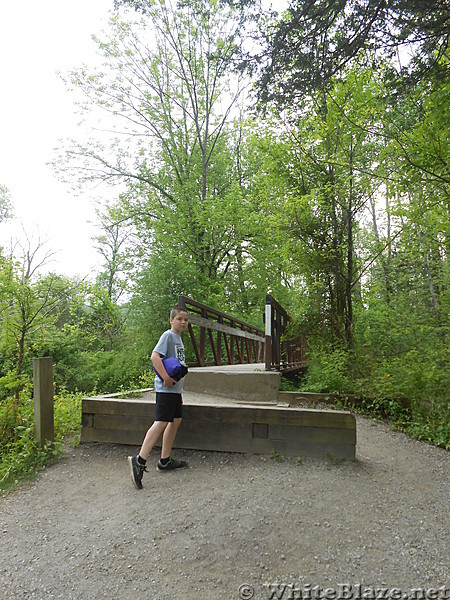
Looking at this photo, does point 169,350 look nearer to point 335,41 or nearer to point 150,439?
point 150,439

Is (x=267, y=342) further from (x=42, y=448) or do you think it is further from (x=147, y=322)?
(x=147, y=322)

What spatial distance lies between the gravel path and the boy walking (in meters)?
0.15

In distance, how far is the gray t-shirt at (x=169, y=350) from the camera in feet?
12.3

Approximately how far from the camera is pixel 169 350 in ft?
12.5

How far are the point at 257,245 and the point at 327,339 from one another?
9094 millimetres

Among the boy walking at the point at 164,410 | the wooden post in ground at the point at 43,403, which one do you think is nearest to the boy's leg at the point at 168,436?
the boy walking at the point at 164,410

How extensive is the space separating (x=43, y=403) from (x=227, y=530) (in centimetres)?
270

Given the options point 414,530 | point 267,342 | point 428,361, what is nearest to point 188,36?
point 267,342

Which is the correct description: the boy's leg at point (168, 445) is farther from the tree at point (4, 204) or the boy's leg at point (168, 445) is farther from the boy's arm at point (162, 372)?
the tree at point (4, 204)

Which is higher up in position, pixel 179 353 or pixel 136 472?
pixel 179 353

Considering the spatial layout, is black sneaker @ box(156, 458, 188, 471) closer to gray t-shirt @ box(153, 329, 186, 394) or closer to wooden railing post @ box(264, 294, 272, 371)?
gray t-shirt @ box(153, 329, 186, 394)

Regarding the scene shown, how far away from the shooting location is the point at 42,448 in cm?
430

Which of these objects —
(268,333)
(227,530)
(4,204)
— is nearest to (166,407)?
(227,530)

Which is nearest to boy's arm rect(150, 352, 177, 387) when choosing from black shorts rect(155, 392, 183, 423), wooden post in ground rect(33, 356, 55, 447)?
black shorts rect(155, 392, 183, 423)
